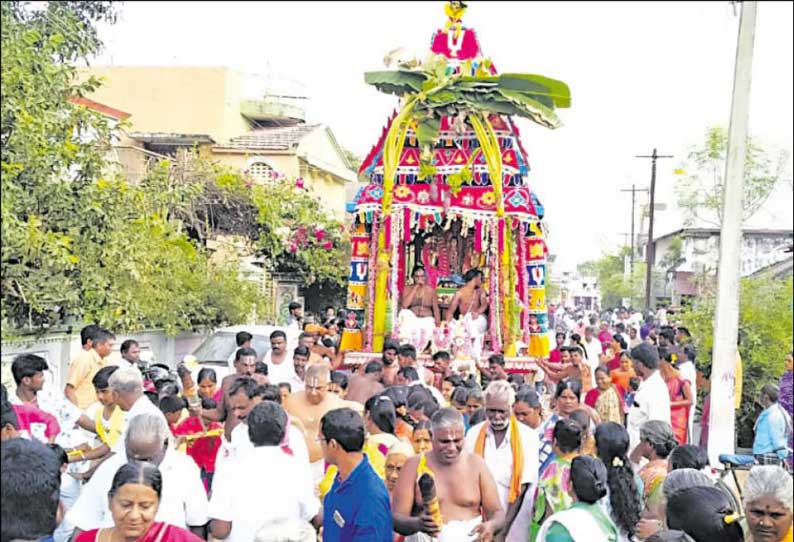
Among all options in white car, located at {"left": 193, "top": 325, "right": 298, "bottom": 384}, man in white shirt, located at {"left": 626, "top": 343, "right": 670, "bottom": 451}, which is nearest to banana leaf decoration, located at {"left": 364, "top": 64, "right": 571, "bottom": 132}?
white car, located at {"left": 193, "top": 325, "right": 298, "bottom": 384}

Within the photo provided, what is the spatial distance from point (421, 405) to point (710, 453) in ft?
8.19

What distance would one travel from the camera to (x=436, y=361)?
35.7ft

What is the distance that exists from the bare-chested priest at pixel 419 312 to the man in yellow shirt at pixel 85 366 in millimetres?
5713

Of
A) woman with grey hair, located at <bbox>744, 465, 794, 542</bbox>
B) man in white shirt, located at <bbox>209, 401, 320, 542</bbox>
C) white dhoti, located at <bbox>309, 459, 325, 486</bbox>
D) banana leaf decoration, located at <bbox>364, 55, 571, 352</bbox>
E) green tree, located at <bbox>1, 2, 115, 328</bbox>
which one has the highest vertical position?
banana leaf decoration, located at <bbox>364, 55, 571, 352</bbox>

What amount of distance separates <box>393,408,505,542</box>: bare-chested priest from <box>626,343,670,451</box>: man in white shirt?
130 inches

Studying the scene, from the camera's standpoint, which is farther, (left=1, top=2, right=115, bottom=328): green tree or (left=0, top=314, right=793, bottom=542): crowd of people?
(left=1, top=2, right=115, bottom=328): green tree

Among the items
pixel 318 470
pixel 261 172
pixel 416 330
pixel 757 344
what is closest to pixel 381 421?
pixel 318 470

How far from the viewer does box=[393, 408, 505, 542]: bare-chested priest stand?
511cm

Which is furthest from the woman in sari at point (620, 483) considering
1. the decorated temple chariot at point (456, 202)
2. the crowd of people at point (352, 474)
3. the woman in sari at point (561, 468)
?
the decorated temple chariot at point (456, 202)

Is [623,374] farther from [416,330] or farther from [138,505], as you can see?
[138,505]

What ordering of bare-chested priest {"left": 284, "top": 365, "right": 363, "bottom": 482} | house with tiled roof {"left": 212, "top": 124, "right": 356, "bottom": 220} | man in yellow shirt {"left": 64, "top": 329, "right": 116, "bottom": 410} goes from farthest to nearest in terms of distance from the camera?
1. house with tiled roof {"left": 212, "top": 124, "right": 356, "bottom": 220}
2. man in yellow shirt {"left": 64, "top": 329, "right": 116, "bottom": 410}
3. bare-chested priest {"left": 284, "top": 365, "right": 363, "bottom": 482}

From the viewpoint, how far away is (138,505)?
393 centimetres

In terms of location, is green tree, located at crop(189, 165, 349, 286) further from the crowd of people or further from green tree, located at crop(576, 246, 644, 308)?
green tree, located at crop(576, 246, 644, 308)

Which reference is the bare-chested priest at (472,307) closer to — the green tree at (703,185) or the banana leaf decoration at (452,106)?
the banana leaf decoration at (452,106)
